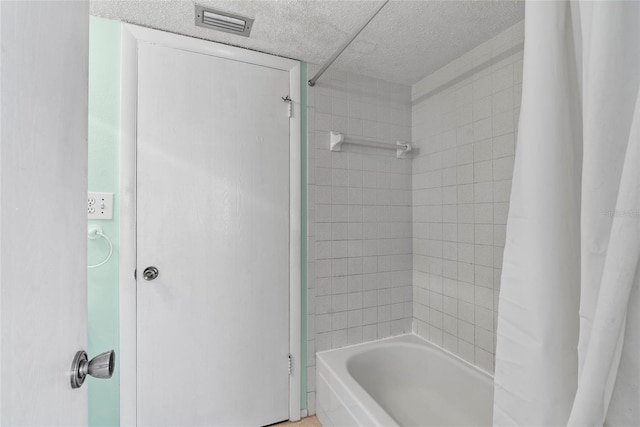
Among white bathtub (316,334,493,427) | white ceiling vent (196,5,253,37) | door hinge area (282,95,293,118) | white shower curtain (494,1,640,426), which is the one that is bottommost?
white bathtub (316,334,493,427)

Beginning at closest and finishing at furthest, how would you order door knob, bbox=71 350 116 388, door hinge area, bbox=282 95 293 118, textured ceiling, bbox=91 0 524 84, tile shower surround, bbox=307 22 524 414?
door knob, bbox=71 350 116 388
textured ceiling, bbox=91 0 524 84
tile shower surround, bbox=307 22 524 414
door hinge area, bbox=282 95 293 118

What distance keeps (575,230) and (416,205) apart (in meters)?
1.52

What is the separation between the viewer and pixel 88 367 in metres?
0.54

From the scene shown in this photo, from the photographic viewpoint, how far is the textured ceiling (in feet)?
4.27

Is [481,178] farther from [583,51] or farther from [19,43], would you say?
[19,43]

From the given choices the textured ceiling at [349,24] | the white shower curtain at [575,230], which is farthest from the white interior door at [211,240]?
the white shower curtain at [575,230]

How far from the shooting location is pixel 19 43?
34 cm

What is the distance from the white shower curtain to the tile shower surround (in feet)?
3.49

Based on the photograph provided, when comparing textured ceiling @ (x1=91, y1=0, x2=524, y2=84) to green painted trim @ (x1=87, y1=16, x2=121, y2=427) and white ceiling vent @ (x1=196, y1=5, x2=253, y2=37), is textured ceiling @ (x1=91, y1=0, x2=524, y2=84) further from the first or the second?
green painted trim @ (x1=87, y1=16, x2=121, y2=427)

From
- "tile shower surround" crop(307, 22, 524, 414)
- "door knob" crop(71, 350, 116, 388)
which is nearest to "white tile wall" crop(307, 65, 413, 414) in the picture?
"tile shower surround" crop(307, 22, 524, 414)

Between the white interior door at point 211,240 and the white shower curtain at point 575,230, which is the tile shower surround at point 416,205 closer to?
the white interior door at point 211,240

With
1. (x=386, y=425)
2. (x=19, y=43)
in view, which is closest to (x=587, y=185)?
(x=19, y=43)

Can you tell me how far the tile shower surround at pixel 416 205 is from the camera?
5.04 ft

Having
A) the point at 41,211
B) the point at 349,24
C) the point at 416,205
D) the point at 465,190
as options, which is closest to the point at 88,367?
the point at 41,211
